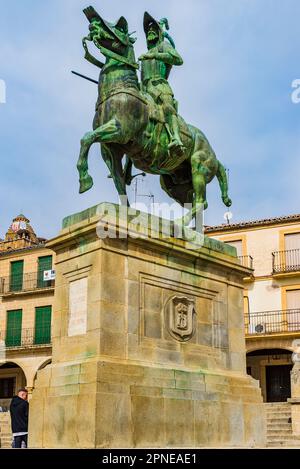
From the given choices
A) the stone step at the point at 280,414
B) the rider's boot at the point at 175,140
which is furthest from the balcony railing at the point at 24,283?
the rider's boot at the point at 175,140

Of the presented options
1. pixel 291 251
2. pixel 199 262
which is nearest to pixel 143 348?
pixel 199 262

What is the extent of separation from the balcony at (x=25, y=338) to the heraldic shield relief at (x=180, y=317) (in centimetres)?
2853

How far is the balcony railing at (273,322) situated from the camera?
34250 mm

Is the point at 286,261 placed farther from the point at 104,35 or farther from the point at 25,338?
the point at 104,35

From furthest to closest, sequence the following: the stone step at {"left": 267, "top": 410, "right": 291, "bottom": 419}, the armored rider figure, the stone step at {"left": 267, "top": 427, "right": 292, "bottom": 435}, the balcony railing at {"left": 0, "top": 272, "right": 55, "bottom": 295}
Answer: the balcony railing at {"left": 0, "top": 272, "right": 55, "bottom": 295}, the stone step at {"left": 267, "top": 410, "right": 291, "bottom": 419}, the stone step at {"left": 267, "top": 427, "right": 292, "bottom": 435}, the armored rider figure

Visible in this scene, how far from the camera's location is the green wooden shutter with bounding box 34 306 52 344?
3872 cm

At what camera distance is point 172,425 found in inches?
369

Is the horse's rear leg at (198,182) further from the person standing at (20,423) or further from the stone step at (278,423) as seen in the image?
the stone step at (278,423)

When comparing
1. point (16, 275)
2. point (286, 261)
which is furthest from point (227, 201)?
point (16, 275)

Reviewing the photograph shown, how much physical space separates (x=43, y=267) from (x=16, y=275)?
2.03 meters

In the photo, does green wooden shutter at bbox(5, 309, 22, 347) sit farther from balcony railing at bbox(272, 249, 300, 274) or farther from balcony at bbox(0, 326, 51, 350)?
balcony railing at bbox(272, 249, 300, 274)

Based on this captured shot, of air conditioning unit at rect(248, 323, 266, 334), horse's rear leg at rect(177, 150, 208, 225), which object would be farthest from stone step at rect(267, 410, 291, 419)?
air conditioning unit at rect(248, 323, 266, 334)

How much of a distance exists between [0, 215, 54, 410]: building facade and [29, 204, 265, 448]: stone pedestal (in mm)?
27711

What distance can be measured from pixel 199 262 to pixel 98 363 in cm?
280
